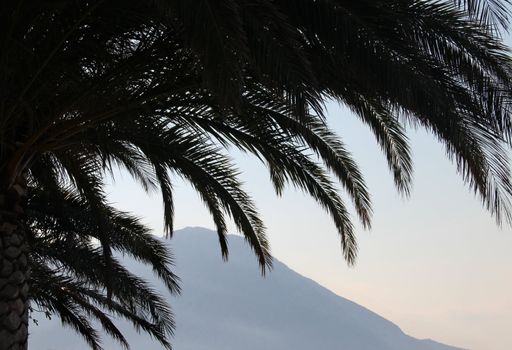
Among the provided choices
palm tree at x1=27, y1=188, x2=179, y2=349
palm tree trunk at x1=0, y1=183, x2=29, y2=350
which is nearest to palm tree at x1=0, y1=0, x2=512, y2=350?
palm tree trunk at x1=0, y1=183, x2=29, y2=350

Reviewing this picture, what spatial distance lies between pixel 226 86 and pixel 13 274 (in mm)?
3192

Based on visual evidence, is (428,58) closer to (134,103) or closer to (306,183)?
(134,103)

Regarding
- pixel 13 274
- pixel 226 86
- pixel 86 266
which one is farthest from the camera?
pixel 86 266

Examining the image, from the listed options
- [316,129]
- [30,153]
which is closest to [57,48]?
[30,153]

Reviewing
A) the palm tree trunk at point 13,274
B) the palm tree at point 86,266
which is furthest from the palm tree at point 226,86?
the palm tree at point 86,266

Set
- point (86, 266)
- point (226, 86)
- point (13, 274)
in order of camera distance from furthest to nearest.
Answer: point (86, 266)
point (13, 274)
point (226, 86)

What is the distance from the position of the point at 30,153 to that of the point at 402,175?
3541 millimetres

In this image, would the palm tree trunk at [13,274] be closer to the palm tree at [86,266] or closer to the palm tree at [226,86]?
the palm tree at [226,86]

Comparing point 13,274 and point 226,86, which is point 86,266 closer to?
point 13,274

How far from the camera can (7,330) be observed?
687cm

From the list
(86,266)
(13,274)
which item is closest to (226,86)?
(13,274)

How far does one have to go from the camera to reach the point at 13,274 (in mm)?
7043

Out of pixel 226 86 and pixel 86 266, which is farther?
pixel 86 266

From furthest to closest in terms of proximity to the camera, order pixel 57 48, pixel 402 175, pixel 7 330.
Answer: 1. pixel 402 175
2. pixel 7 330
3. pixel 57 48
